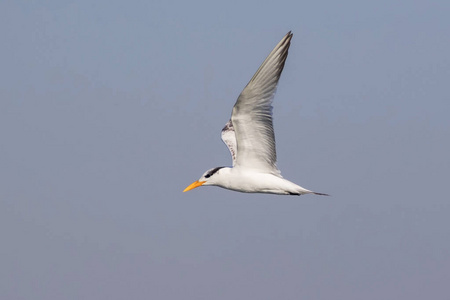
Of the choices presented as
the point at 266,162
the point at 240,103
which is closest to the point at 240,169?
the point at 266,162

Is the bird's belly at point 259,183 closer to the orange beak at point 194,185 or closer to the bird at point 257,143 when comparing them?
the bird at point 257,143

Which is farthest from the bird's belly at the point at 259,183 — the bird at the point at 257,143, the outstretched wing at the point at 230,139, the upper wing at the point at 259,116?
the outstretched wing at the point at 230,139

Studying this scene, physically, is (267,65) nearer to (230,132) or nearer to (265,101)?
(265,101)

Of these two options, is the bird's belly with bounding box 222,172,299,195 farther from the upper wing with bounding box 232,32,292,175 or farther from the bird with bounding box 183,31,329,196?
the upper wing with bounding box 232,32,292,175

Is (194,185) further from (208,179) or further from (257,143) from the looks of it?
(257,143)

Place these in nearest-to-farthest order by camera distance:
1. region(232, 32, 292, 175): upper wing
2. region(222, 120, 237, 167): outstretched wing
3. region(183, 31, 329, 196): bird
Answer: region(232, 32, 292, 175): upper wing → region(183, 31, 329, 196): bird → region(222, 120, 237, 167): outstretched wing

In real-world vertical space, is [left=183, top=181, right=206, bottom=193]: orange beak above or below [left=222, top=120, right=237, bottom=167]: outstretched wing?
below

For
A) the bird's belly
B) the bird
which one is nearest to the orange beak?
the bird

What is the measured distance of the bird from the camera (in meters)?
22.9

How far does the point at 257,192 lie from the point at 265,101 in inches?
129

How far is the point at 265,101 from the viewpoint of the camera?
23.6 metres

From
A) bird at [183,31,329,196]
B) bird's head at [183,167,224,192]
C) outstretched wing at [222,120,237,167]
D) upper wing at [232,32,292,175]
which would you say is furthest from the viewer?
outstretched wing at [222,120,237,167]

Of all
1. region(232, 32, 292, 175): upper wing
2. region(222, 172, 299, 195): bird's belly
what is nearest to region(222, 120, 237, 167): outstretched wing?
region(232, 32, 292, 175): upper wing

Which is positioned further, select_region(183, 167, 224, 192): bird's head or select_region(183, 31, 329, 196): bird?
select_region(183, 167, 224, 192): bird's head
